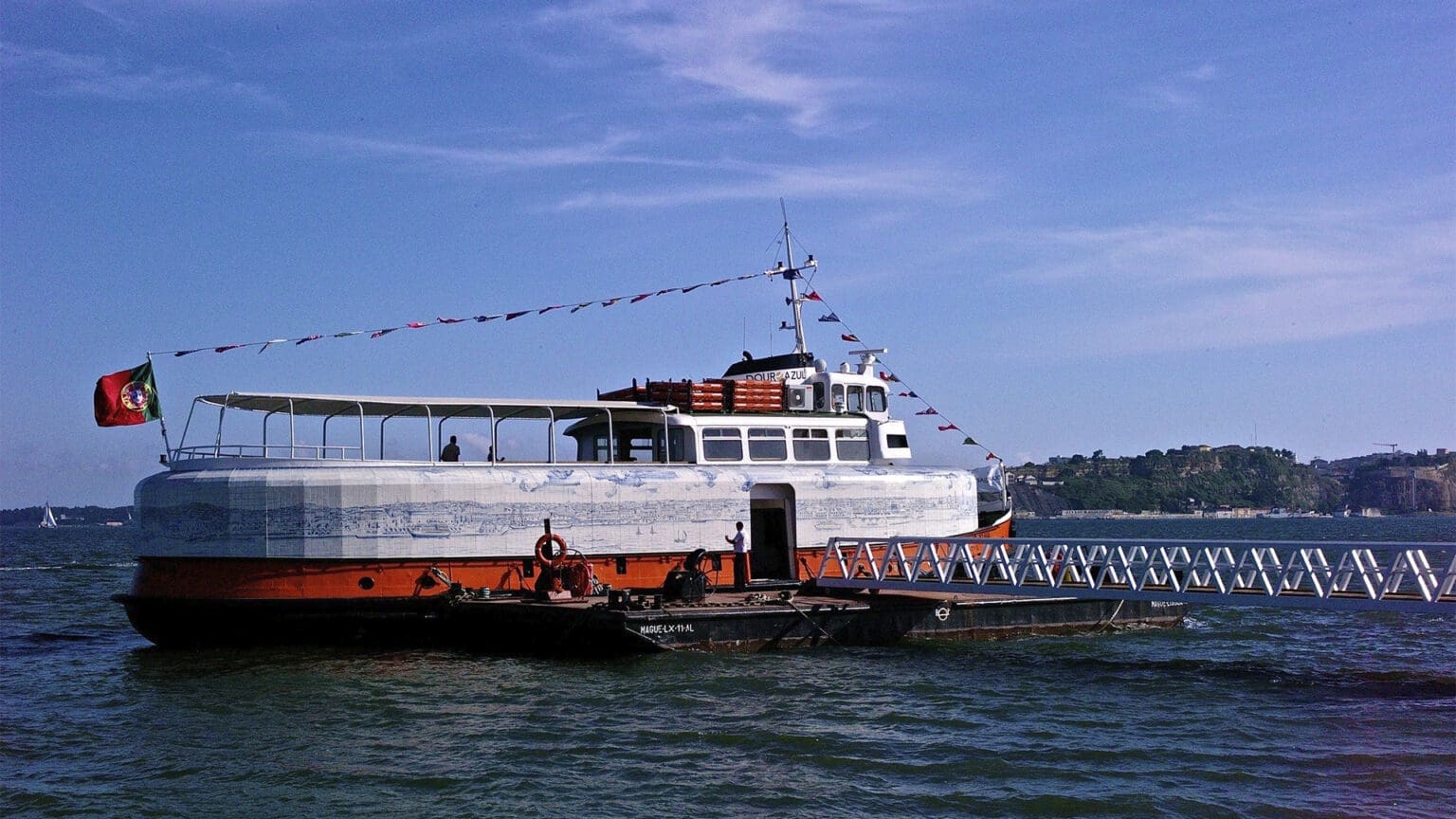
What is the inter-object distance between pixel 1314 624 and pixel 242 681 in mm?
24687

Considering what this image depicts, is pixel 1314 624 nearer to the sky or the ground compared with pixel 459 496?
nearer to the ground

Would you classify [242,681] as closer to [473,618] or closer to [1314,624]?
[473,618]

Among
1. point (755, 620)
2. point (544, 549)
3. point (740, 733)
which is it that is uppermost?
point (544, 549)

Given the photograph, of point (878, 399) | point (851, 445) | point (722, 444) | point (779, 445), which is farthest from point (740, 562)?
point (878, 399)

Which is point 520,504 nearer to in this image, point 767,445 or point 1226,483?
point 767,445

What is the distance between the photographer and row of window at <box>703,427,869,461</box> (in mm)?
27844

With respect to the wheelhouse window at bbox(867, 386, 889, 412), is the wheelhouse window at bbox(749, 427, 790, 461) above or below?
below

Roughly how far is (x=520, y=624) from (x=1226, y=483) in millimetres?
184337

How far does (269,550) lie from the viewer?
22734 millimetres

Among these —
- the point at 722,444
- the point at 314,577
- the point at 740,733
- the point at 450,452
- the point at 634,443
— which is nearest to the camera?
the point at 740,733

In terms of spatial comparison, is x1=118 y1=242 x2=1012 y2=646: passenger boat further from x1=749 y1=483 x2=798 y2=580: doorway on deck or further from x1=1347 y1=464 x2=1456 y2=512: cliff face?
x1=1347 y1=464 x2=1456 y2=512: cliff face

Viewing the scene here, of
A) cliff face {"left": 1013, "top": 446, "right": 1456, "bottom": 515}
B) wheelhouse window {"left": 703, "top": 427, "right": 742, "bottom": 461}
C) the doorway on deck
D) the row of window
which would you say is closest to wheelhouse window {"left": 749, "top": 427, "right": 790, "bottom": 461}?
the row of window

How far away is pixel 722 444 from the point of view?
91.6 feet

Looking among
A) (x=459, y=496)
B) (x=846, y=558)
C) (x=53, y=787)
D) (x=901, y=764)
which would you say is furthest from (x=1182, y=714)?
(x=53, y=787)
